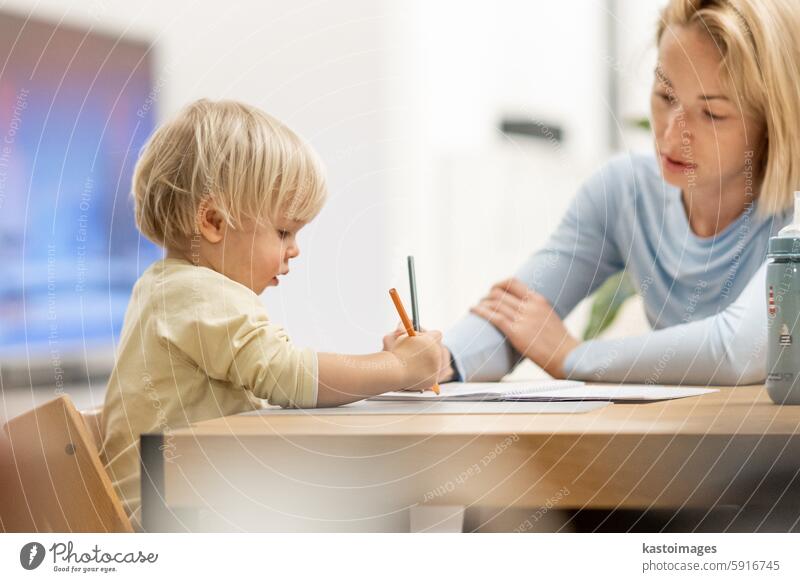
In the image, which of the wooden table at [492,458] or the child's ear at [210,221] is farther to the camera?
the child's ear at [210,221]

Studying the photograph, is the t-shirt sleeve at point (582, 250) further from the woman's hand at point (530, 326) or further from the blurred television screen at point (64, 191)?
the blurred television screen at point (64, 191)

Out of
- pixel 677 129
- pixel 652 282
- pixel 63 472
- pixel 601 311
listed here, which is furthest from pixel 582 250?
pixel 63 472

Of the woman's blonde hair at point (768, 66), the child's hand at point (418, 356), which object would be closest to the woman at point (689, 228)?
the woman's blonde hair at point (768, 66)

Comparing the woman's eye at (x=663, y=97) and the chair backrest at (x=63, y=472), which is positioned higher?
the woman's eye at (x=663, y=97)

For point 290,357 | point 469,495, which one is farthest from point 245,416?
point 469,495

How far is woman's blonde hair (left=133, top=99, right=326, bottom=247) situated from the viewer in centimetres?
64

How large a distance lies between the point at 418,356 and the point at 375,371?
0.04 metres

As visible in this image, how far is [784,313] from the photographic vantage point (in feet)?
1.83

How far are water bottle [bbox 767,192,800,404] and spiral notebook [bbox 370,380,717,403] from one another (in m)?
0.08

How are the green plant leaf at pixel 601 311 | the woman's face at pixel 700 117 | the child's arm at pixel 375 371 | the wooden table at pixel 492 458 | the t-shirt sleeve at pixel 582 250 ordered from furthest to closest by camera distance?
the green plant leaf at pixel 601 311 → the t-shirt sleeve at pixel 582 250 → the woman's face at pixel 700 117 → the child's arm at pixel 375 371 → the wooden table at pixel 492 458

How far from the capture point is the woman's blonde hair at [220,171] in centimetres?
64
